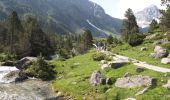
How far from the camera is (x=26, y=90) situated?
53.2 meters

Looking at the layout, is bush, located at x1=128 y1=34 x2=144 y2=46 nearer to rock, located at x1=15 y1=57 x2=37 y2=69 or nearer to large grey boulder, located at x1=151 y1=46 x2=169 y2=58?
large grey boulder, located at x1=151 y1=46 x2=169 y2=58

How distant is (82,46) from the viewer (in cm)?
14212

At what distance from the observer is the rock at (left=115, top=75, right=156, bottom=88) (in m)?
41.5

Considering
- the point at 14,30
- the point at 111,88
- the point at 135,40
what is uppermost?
the point at 14,30

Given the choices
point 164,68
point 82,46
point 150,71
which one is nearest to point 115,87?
point 150,71

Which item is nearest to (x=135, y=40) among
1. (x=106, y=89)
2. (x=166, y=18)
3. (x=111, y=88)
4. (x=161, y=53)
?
(x=166, y=18)

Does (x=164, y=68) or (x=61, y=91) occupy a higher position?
(x=164, y=68)

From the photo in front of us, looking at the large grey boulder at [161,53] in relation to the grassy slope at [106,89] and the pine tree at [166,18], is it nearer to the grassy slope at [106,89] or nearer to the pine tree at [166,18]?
the grassy slope at [106,89]

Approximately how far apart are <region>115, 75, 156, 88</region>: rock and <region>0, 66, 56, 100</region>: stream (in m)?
10.7

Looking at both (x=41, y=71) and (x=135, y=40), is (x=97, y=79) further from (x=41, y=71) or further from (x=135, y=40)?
(x=135, y=40)

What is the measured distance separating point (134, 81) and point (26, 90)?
1912 centimetres

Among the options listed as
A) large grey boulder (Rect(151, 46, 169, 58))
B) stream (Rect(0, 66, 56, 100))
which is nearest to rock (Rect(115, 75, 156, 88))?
stream (Rect(0, 66, 56, 100))

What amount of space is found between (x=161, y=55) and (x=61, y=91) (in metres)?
18.6

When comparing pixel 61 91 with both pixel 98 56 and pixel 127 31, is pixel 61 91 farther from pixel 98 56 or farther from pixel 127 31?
pixel 127 31
